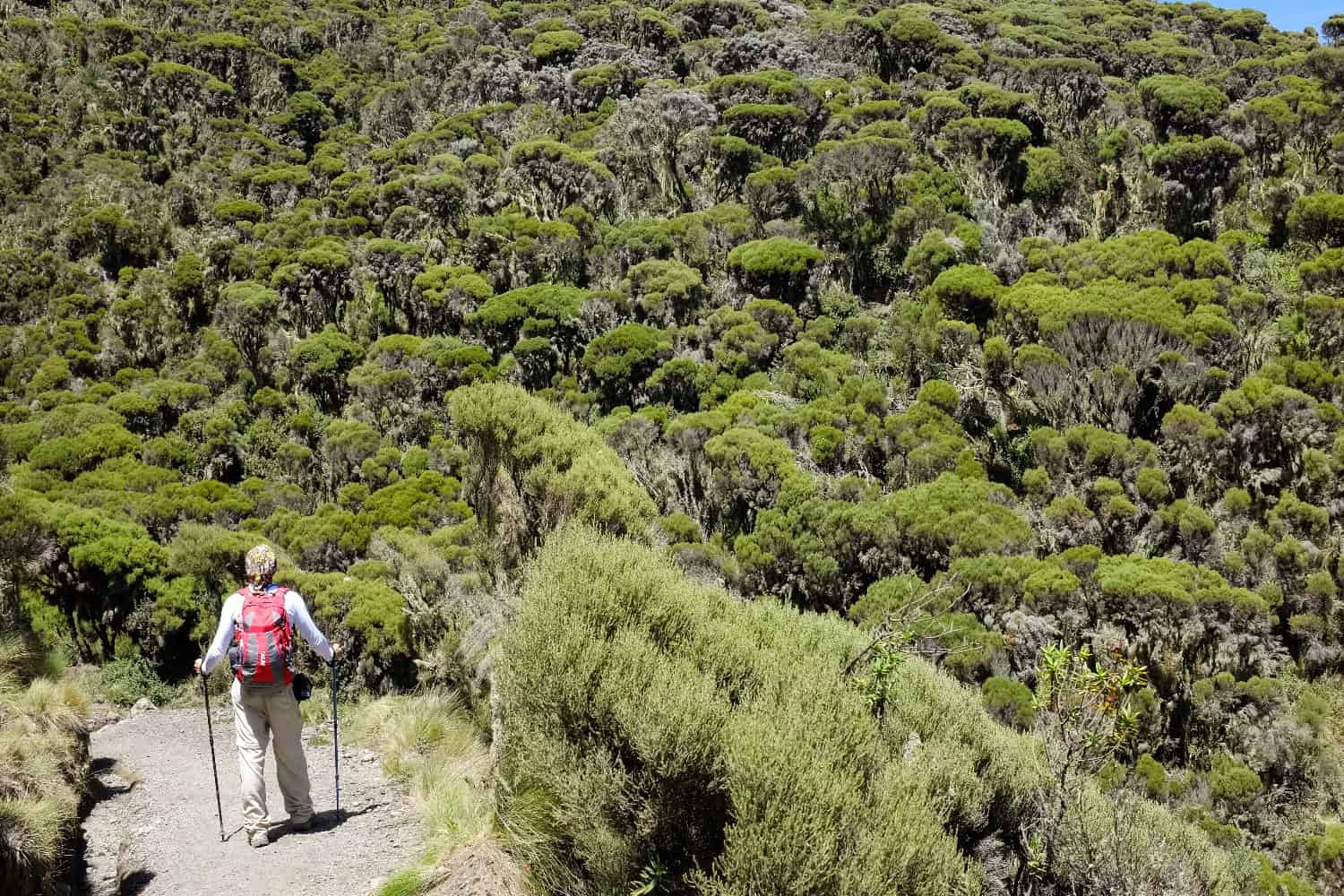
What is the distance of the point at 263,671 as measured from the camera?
16.4ft

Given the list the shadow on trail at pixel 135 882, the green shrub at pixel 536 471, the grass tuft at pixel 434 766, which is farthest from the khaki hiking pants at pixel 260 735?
the green shrub at pixel 536 471

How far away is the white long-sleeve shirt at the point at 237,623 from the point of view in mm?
4930

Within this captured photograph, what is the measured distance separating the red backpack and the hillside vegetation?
137cm

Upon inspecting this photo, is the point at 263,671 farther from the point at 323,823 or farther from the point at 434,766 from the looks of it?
the point at 434,766

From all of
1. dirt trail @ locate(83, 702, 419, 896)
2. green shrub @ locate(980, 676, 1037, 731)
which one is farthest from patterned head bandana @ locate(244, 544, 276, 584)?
green shrub @ locate(980, 676, 1037, 731)

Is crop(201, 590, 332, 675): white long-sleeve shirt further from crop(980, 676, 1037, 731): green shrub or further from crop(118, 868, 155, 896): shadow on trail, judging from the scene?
crop(980, 676, 1037, 731): green shrub

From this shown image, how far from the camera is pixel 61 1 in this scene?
51406mm

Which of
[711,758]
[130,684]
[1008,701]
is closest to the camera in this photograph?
[711,758]

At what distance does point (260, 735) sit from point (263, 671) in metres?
0.53

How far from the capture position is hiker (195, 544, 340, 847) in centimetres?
498

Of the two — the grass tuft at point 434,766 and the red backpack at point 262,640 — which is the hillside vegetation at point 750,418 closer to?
the grass tuft at point 434,766

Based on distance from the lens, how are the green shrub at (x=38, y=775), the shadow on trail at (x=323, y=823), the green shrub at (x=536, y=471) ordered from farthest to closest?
the green shrub at (x=536, y=471)
the shadow on trail at (x=323, y=823)
the green shrub at (x=38, y=775)

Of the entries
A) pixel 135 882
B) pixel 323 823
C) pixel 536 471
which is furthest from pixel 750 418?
pixel 135 882

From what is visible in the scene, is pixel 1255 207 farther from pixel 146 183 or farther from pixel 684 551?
pixel 146 183
